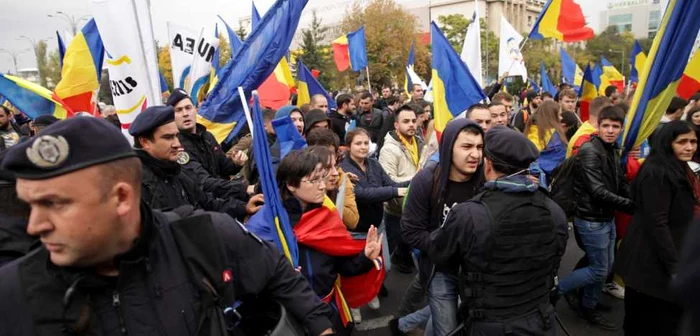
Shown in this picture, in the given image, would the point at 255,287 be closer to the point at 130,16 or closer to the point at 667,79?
the point at 130,16

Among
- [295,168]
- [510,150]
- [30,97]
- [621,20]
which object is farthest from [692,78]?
[621,20]

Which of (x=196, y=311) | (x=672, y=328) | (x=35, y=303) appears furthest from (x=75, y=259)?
(x=672, y=328)

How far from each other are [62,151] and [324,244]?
162cm

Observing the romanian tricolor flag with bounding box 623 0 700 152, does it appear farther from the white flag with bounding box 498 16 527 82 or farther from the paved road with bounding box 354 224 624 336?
the white flag with bounding box 498 16 527 82

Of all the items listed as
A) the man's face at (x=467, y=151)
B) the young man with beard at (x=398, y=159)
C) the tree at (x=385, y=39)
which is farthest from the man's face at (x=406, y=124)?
the tree at (x=385, y=39)

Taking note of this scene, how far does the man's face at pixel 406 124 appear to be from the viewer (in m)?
5.05

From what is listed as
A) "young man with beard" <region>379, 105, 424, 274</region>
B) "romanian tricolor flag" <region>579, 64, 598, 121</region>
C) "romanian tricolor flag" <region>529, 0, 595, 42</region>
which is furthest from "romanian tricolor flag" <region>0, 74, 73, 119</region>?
"romanian tricolor flag" <region>579, 64, 598, 121</region>

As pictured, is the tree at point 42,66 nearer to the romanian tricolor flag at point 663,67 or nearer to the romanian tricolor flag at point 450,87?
the romanian tricolor flag at point 450,87

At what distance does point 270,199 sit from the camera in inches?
95.9

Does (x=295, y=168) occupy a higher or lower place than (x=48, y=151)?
lower

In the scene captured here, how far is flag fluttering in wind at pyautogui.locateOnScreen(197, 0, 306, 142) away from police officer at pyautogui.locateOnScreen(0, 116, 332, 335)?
109 inches

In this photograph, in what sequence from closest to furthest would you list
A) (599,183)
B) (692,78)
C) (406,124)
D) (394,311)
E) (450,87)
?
(599,183)
(394,311)
(450,87)
(406,124)
(692,78)

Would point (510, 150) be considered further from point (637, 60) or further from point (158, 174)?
point (637, 60)

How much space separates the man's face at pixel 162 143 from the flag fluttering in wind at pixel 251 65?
1259mm
